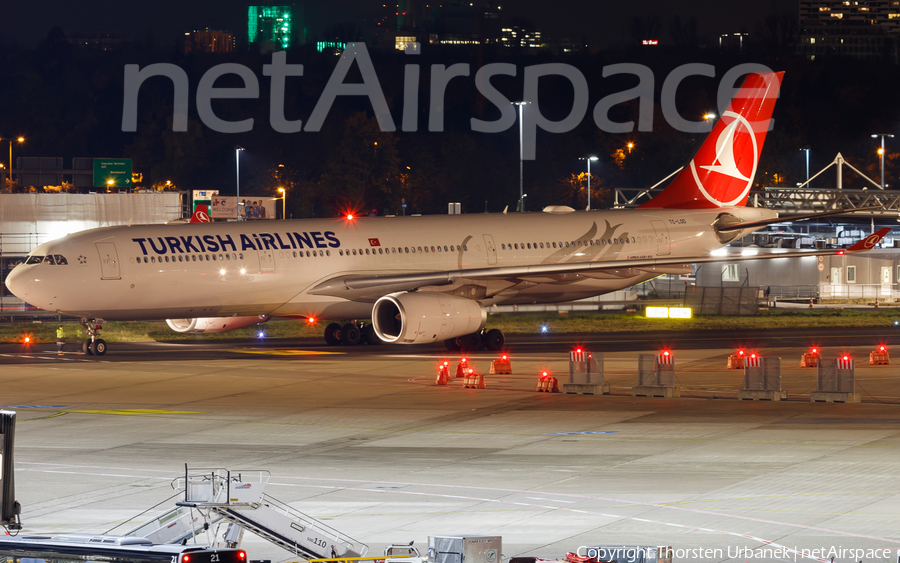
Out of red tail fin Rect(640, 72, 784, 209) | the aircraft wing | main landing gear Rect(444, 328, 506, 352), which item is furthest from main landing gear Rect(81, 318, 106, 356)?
red tail fin Rect(640, 72, 784, 209)

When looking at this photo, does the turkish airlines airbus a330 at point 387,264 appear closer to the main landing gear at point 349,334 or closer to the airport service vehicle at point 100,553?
the main landing gear at point 349,334

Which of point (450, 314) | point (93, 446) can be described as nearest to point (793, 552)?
point (93, 446)

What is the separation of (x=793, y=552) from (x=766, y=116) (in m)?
33.3

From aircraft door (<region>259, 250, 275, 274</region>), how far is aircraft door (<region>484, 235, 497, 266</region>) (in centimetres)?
738

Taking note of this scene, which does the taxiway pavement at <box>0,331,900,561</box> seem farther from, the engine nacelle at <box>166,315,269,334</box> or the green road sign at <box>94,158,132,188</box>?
the green road sign at <box>94,158,132,188</box>

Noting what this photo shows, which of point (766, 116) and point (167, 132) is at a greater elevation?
point (167, 132)

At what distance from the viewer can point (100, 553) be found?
23.5 ft

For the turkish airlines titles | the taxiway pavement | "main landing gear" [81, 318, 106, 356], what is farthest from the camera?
"main landing gear" [81, 318, 106, 356]

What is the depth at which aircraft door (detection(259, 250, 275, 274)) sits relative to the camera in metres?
32.6

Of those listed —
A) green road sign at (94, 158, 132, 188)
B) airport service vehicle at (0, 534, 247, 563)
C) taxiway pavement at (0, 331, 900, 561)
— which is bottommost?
taxiway pavement at (0, 331, 900, 561)

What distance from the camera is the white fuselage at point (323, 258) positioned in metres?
30.8

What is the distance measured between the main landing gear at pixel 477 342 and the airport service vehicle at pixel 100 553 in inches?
1042

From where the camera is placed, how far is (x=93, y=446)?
1833 centimetres

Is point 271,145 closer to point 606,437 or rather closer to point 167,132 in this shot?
point 167,132
